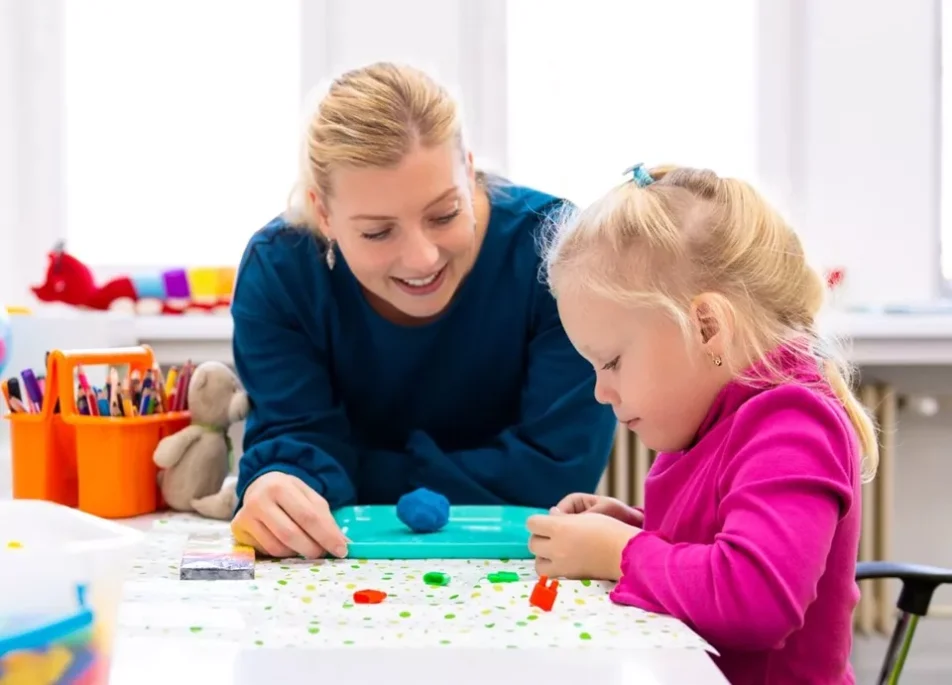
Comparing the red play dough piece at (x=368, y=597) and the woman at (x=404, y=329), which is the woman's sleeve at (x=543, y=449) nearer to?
the woman at (x=404, y=329)

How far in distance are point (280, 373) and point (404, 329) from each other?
158 mm

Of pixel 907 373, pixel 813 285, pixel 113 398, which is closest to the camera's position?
pixel 813 285

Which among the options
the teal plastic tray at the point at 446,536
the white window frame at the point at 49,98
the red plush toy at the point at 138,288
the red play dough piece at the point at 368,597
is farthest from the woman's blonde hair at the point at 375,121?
the white window frame at the point at 49,98

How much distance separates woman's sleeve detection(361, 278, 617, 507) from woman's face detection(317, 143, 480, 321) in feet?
0.51

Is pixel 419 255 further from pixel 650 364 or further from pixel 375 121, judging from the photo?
pixel 650 364

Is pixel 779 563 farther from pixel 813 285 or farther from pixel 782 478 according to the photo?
pixel 813 285

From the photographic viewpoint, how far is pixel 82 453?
124 centimetres

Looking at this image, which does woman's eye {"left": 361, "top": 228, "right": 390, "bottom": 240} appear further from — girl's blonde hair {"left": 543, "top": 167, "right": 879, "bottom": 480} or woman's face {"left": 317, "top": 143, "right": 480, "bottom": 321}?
girl's blonde hair {"left": 543, "top": 167, "right": 879, "bottom": 480}

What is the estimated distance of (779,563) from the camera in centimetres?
72

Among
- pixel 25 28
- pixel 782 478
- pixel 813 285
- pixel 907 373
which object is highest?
pixel 25 28

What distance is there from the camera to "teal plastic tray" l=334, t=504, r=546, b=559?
3.23ft

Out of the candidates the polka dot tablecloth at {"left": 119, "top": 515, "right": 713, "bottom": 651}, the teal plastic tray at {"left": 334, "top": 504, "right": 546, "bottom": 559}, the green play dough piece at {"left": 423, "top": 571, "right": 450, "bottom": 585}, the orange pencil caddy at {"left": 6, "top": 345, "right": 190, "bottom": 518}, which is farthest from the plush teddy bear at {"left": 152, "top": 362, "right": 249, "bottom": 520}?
the green play dough piece at {"left": 423, "top": 571, "right": 450, "bottom": 585}

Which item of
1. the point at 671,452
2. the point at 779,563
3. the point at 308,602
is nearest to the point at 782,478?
the point at 779,563

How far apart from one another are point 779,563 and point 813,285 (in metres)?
0.27
